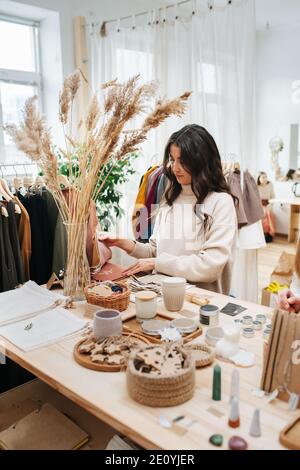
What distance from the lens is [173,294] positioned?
5.19 ft

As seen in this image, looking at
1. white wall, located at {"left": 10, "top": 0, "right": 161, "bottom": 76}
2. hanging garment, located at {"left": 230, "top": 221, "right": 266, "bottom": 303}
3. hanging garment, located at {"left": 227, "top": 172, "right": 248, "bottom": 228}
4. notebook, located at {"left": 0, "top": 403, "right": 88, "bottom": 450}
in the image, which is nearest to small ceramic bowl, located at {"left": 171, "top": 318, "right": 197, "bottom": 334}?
notebook, located at {"left": 0, "top": 403, "right": 88, "bottom": 450}

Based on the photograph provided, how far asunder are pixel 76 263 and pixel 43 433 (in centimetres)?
64

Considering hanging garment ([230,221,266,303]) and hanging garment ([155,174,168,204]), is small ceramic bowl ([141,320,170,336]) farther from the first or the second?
hanging garment ([230,221,266,303])

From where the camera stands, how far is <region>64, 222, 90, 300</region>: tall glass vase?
68.1 inches

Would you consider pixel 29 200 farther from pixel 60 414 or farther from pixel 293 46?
pixel 293 46

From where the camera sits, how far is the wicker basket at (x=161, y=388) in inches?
40.4

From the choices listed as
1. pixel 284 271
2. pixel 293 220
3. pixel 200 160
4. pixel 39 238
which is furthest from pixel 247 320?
pixel 293 220

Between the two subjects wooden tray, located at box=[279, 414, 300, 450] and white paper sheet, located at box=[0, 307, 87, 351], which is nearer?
wooden tray, located at box=[279, 414, 300, 450]

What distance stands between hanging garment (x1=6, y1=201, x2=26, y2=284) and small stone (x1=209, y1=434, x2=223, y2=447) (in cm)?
145

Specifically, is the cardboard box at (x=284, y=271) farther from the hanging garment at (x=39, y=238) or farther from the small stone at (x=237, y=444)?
the small stone at (x=237, y=444)

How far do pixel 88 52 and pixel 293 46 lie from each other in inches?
145

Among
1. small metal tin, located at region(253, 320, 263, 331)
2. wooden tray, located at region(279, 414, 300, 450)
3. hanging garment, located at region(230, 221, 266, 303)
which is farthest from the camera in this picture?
hanging garment, located at region(230, 221, 266, 303)
